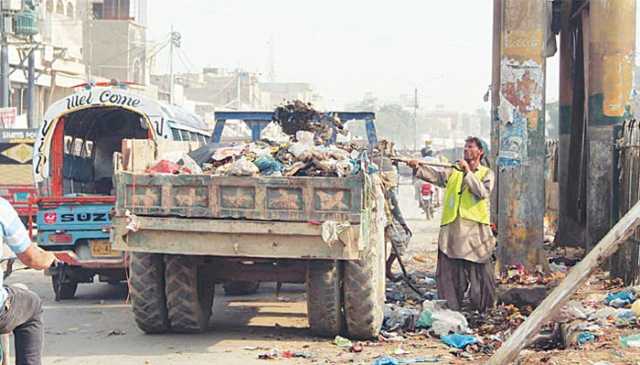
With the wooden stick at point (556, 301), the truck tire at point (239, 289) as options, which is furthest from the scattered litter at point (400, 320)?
the wooden stick at point (556, 301)

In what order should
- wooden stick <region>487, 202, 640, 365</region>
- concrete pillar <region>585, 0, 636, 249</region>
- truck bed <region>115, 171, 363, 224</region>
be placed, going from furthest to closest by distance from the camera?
concrete pillar <region>585, 0, 636, 249</region> → truck bed <region>115, 171, 363, 224</region> → wooden stick <region>487, 202, 640, 365</region>

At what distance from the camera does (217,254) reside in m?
8.55

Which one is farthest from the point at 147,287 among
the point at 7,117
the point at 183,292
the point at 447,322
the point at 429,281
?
the point at 7,117

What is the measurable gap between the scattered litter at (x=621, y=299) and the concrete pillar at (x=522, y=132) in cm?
274

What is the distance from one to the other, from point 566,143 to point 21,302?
42.5 feet

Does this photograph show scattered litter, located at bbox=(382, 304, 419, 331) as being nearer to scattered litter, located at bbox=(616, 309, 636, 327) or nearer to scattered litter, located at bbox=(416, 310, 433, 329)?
scattered litter, located at bbox=(416, 310, 433, 329)

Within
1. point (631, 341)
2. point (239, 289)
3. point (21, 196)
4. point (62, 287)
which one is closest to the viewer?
point (631, 341)

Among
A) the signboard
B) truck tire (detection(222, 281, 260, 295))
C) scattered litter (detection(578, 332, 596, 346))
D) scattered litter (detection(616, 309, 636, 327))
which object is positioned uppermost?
the signboard

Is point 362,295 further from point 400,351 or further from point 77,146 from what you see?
point 77,146

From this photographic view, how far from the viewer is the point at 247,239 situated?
8508 millimetres

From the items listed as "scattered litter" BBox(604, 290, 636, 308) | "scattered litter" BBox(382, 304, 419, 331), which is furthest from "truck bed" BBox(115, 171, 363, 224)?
"scattered litter" BBox(604, 290, 636, 308)

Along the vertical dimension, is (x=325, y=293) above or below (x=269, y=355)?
above

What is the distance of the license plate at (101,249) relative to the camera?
38.9ft

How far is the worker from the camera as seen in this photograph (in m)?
10.2
